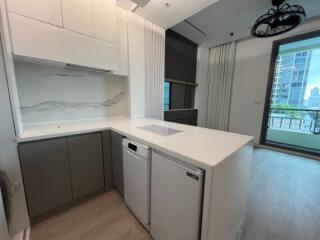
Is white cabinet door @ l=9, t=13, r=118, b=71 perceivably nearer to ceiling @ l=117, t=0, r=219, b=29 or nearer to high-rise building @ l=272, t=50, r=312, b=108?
ceiling @ l=117, t=0, r=219, b=29

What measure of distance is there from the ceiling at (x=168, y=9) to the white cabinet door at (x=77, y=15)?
511 mm

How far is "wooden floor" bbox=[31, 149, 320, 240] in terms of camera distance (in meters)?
1.22

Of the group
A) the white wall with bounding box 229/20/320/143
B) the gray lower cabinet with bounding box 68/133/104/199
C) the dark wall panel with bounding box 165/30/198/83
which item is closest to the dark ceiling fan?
the white wall with bounding box 229/20/320/143

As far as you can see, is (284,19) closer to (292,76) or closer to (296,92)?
(292,76)

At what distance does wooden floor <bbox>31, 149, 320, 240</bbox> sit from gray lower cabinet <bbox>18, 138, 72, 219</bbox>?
21 centimetres

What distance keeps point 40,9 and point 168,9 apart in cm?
145

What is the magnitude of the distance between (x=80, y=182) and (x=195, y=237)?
50.6 inches

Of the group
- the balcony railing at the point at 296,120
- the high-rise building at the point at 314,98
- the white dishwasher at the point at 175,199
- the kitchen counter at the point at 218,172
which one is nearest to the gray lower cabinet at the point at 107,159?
the kitchen counter at the point at 218,172

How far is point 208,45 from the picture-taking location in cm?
379

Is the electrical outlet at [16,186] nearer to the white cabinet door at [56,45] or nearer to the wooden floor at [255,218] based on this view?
the wooden floor at [255,218]

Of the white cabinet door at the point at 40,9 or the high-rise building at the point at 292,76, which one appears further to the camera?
the high-rise building at the point at 292,76

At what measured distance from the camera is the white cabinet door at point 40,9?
1.14 metres

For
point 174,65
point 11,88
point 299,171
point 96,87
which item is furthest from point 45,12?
point 299,171

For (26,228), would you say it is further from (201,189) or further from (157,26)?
(157,26)
